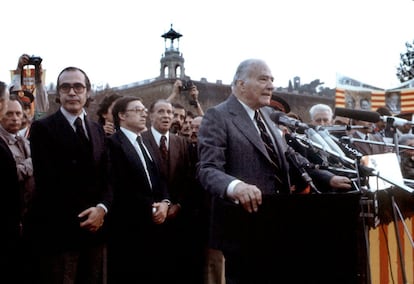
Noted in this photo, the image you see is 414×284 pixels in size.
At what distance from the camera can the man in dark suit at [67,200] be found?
12.5ft

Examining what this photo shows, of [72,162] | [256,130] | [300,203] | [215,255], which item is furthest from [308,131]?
[215,255]

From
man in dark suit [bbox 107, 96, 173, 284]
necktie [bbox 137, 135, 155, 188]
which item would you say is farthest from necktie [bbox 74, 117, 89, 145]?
necktie [bbox 137, 135, 155, 188]

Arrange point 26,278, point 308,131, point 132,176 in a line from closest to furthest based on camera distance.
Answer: point 308,131
point 26,278
point 132,176

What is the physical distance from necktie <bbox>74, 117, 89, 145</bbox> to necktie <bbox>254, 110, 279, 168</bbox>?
1294 millimetres

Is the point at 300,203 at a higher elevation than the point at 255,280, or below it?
higher

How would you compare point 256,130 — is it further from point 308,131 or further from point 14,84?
point 14,84

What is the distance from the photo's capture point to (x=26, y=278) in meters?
4.16

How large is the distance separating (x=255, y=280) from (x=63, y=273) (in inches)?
59.1

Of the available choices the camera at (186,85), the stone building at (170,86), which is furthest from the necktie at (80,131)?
the stone building at (170,86)

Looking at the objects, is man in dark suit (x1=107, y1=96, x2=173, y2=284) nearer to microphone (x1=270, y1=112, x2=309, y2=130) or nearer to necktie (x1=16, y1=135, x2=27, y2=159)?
necktie (x1=16, y1=135, x2=27, y2=159)

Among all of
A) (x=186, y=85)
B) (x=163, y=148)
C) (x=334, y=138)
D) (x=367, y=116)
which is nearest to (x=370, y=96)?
(x=186, y=85)

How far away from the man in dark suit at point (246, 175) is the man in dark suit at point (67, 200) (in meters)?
0.96

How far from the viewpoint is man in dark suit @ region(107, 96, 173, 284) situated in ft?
15.5

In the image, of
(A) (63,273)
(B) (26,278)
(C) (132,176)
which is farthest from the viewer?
(C) (132,176)
